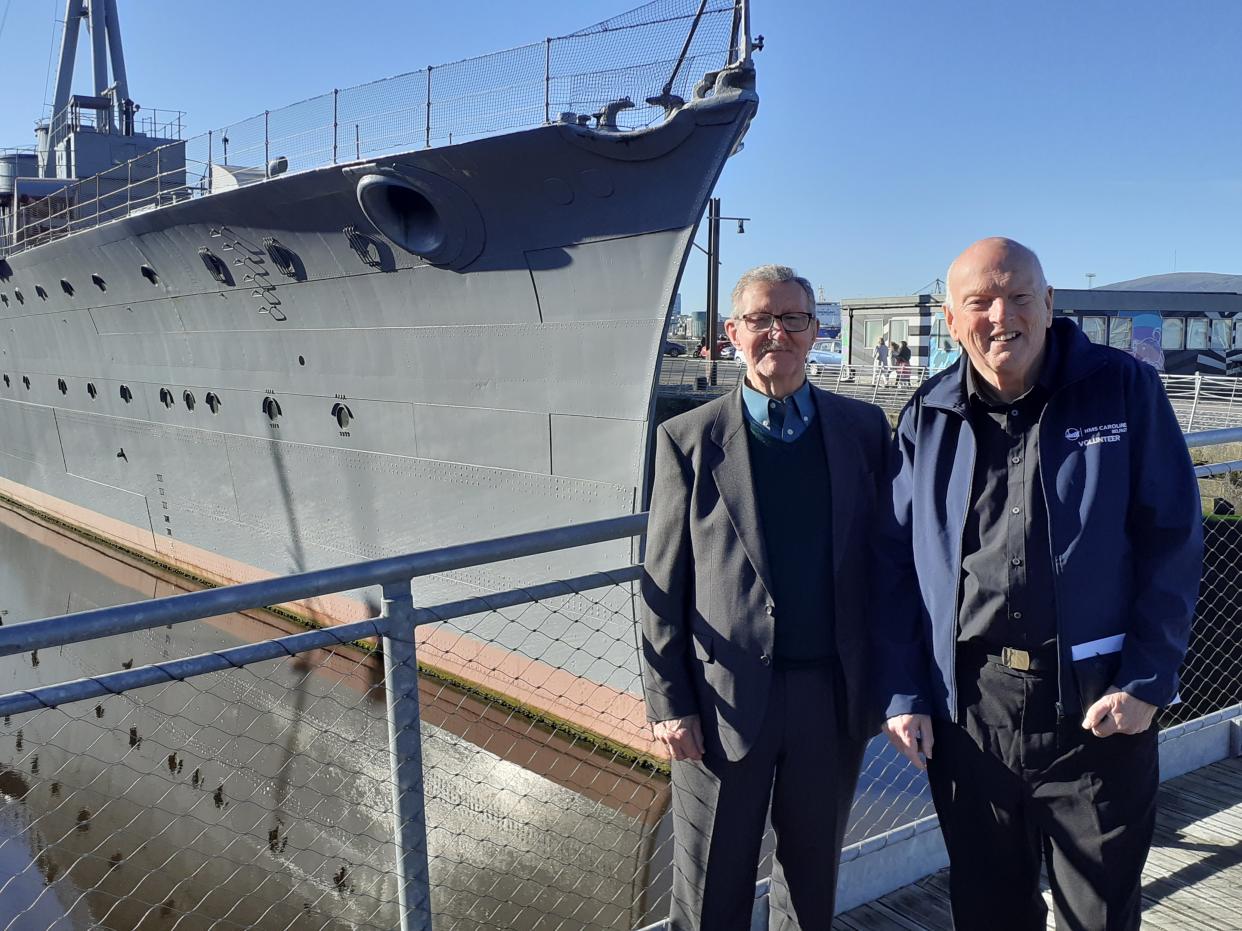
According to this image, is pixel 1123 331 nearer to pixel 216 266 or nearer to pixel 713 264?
pixel 713 264

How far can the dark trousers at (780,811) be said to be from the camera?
1990 millimetres

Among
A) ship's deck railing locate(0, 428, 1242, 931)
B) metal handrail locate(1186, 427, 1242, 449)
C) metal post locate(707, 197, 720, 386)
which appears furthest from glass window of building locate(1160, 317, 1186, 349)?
metal handrail locate(1186, 427, 1242, 449)

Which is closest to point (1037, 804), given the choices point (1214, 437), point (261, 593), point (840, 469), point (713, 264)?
point (840, 469)

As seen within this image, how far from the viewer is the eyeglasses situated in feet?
6.50

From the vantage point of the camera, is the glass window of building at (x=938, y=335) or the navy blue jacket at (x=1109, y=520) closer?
the navy blue jacket at (x=1109, y=520)

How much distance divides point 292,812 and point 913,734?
6042 mm

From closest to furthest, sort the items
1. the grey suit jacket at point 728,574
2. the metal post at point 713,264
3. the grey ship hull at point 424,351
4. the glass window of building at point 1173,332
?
1. the grey suit jacket at point 728,574
2. the grey ship hull at point 424,351
3. the metal post at point 713,264
4. the glass window of building at point 1173,332

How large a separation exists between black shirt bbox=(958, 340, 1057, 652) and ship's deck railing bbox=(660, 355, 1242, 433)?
7936 millimetres

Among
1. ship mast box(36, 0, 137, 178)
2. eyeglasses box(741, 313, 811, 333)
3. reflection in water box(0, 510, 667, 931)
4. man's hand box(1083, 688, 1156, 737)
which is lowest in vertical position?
reflection in water box(0, 510, 667, 931)

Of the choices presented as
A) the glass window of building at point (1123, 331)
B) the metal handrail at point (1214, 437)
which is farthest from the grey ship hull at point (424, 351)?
the glass window of building at point (1123, 331)

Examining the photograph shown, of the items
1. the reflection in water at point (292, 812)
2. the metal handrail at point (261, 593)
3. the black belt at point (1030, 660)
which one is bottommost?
the reflection in water at point (292, 812)

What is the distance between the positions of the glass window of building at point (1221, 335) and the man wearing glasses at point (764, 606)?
23481mm

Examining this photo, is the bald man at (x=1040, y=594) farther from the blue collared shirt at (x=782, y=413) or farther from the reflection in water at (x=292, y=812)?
the reflection in water at (x=292, y=812)

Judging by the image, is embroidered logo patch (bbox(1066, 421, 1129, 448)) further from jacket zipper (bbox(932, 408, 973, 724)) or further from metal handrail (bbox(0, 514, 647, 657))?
metal handrail (bbox(0, 514, 647, 657))
